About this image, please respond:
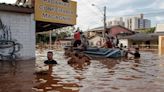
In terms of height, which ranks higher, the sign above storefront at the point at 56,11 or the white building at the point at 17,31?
the sign above storefront at the point at 56,11

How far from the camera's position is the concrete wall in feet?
60.2

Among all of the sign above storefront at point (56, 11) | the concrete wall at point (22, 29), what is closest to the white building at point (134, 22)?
the sign above storefront at point (56, 11)

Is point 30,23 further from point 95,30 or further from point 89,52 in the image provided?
point 95,30

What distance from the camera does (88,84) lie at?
9148 mm

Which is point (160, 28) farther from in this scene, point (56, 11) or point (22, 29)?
point (22, 29)

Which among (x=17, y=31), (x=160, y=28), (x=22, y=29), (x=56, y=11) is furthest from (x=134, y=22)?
(x=17, y=31)

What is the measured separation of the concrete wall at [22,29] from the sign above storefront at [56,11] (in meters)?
0.72

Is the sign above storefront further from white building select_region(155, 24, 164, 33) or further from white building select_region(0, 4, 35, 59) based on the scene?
white building select_region(155, 24, 164, 33)

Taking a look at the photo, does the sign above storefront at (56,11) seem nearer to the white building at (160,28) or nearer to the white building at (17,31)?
the white building at (17,31)

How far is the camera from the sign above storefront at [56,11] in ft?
65.1

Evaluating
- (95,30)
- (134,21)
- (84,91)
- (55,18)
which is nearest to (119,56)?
(55,18)

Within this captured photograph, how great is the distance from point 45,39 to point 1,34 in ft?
228

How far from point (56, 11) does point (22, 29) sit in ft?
10.1

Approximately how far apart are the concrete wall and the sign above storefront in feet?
2.35
